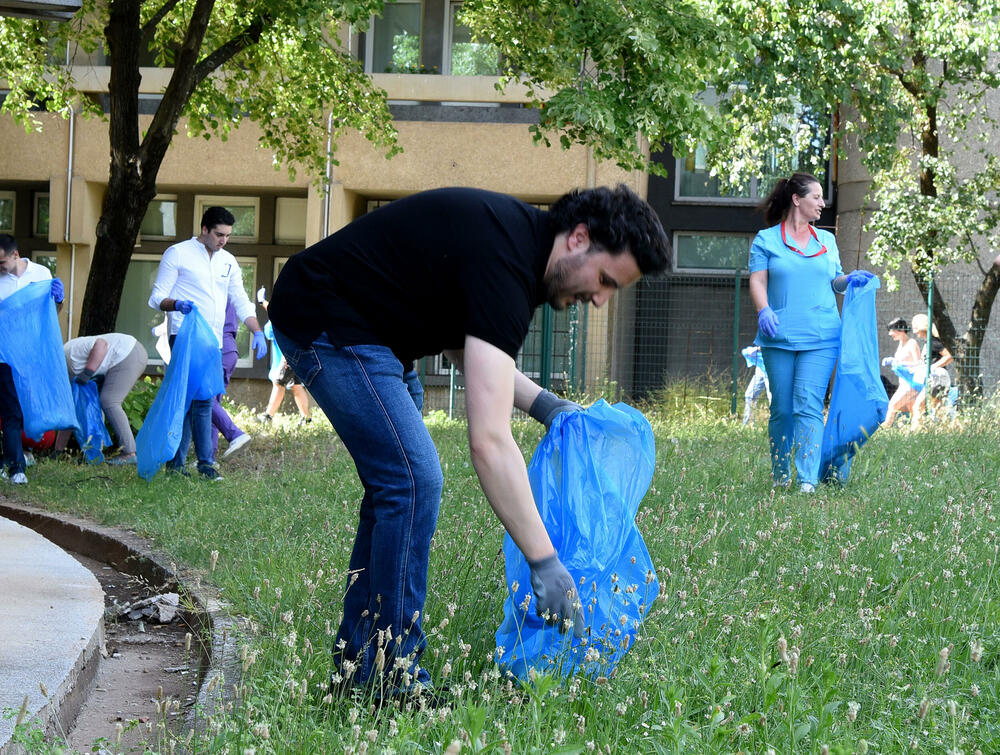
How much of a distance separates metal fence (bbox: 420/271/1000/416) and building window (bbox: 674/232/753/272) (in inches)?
19.7

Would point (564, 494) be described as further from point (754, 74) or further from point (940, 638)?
point (754, 74)

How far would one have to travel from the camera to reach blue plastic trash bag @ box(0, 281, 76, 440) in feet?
28.5

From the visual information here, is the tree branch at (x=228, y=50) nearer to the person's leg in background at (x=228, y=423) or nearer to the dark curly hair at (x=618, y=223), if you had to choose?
the person's leg in background at (x=228, y=423)

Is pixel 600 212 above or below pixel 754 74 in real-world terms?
below

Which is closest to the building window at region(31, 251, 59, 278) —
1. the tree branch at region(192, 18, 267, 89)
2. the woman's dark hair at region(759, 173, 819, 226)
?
the tree branch at region(192, 18, 267, 89)

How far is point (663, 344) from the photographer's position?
18312mm

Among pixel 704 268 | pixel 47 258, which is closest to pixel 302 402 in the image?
pixel 47 258

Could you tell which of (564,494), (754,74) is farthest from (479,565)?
(754,74)

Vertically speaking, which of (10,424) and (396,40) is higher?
(396,40)

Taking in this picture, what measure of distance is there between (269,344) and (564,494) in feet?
50.9

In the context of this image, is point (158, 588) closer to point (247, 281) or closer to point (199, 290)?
point (199, 290)

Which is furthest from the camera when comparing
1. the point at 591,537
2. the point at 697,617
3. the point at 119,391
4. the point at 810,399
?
the point at 119,391

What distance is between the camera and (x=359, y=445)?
321 cm

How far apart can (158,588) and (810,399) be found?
3958 mm
